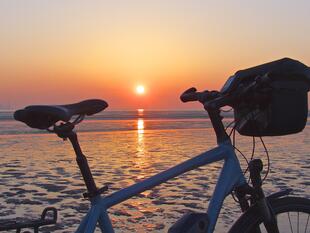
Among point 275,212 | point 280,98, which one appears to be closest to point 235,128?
point 280,98

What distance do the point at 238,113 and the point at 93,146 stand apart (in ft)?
44.7

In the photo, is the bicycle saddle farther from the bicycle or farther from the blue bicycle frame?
the blue bicycle frame

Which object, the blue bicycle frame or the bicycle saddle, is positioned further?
the blue bicycle frame

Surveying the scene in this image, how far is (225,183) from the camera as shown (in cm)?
294

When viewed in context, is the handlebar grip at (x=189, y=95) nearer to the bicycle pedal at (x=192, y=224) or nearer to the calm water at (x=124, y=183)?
the bicycle pedal at (x=192, y=224)

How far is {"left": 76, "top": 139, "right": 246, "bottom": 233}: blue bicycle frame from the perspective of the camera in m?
2.76

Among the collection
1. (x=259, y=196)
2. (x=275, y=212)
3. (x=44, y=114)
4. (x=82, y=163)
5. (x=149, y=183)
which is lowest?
(x=275, y=212)

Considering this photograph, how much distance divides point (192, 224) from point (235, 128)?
0.68 metres

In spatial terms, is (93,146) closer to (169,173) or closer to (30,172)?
(30,172)

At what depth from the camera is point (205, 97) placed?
9.59 ft

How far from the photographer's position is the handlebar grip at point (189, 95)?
301 cm

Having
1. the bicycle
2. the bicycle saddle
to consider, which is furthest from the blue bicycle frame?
the bicycle saddle

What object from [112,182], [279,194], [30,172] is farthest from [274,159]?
[279,194]

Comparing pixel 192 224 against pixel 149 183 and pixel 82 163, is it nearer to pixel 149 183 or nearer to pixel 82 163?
pixel 149 183
